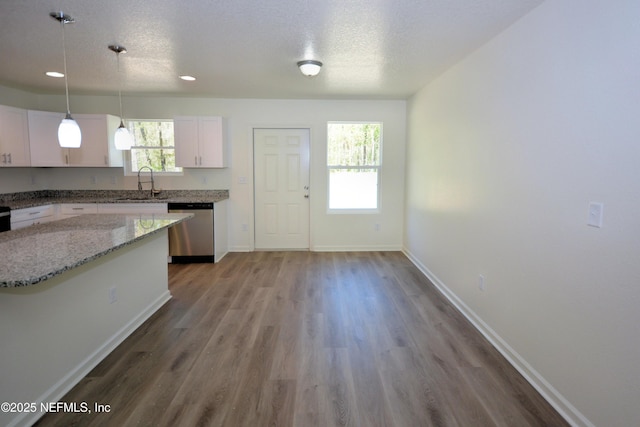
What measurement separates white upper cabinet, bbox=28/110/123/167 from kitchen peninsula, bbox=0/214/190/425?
236 centimetres

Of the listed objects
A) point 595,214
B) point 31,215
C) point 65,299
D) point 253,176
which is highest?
Answer: point 253,176

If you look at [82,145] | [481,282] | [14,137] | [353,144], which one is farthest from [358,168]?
[14,137]

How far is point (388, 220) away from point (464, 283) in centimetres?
243

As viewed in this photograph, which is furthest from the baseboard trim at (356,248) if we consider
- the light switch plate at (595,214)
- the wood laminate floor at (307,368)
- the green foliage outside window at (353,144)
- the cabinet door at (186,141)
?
the light switch plate at (595,214)

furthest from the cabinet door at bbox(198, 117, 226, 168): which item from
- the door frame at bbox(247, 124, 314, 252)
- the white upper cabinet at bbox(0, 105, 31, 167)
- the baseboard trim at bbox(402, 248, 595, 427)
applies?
the baseboard trim at bbox(402, 248, 595, 427)

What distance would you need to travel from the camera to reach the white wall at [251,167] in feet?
17.2

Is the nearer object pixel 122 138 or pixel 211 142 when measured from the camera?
pixel 122 138

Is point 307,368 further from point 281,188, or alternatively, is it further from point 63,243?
point 281,188

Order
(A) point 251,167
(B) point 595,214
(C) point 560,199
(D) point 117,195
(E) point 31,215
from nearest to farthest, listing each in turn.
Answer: (B) point 595,214
(C) point 560,199
(E) point 31,215
(D) point 117,195
(A) point 251,167

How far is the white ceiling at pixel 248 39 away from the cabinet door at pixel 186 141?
0.69 metres

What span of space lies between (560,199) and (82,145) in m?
5.74

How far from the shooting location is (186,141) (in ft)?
16.6

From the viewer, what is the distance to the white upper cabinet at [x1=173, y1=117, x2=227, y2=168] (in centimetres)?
505

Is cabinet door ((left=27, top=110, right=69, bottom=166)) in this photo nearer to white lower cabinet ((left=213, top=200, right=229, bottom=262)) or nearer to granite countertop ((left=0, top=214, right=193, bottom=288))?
white lower cabinet ((left=213, top=200, right=229, bottom=262))
